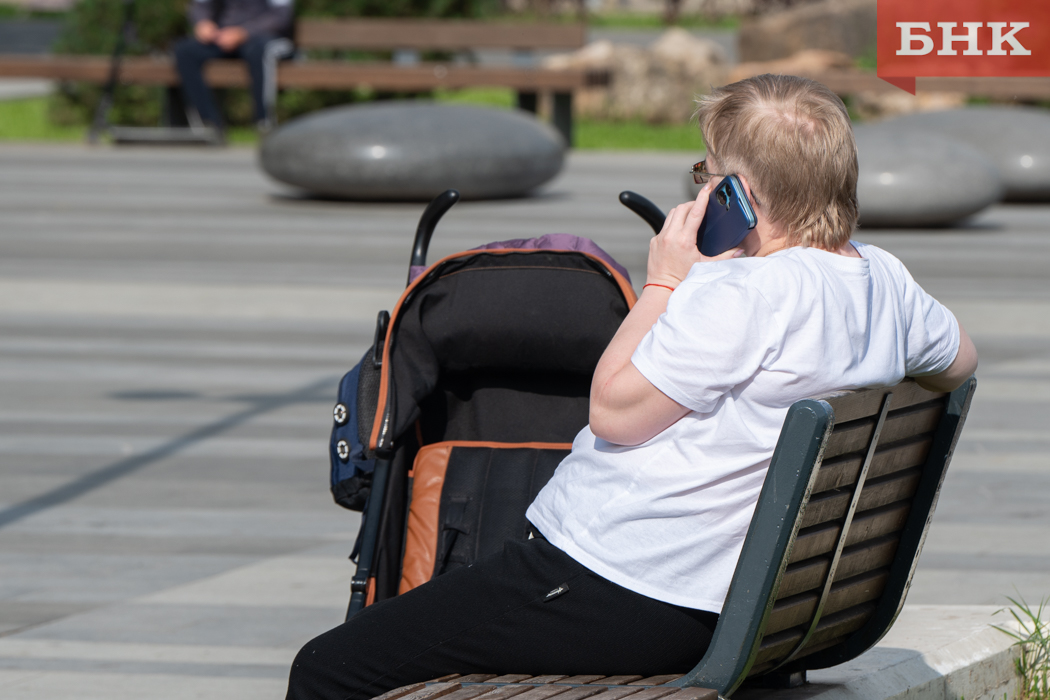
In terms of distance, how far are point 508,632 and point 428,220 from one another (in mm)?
1221

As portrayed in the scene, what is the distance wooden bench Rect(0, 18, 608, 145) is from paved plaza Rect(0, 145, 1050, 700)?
4472 millimetres

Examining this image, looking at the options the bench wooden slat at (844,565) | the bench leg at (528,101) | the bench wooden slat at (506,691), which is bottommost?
the bench leg at (528,101)

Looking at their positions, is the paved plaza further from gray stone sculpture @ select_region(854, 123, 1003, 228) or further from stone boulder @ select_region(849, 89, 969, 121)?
stone boulder @ select_region(849, 89, 969, 121)

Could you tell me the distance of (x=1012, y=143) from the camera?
13.5 meters

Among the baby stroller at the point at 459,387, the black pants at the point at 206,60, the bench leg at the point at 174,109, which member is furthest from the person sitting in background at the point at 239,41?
the baby stroller at the point at 459,387

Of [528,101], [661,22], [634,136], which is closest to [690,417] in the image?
[528,101]

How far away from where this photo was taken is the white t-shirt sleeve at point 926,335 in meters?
2.51

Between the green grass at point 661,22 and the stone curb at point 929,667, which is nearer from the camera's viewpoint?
the stone curb at point 929,667

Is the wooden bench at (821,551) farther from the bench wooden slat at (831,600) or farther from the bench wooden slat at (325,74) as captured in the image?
the bench wooden slat at (325,74)

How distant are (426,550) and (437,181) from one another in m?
9.76

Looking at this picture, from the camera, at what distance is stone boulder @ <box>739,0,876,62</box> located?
26656 millimetres

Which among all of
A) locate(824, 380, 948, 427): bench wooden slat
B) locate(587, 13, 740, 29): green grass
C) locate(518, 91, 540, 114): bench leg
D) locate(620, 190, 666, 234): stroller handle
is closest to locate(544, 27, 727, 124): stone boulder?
locate(518, 91, 540, 114): bench leg

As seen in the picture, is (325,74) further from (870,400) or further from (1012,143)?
(870,400)

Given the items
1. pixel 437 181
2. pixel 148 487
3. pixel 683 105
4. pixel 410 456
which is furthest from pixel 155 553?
pixel 683 105
